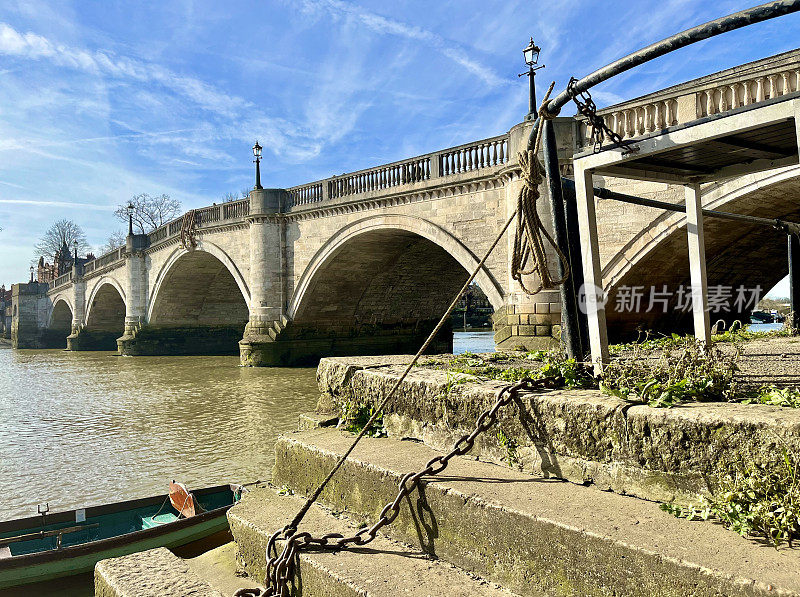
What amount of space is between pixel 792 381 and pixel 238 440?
930 centimetres

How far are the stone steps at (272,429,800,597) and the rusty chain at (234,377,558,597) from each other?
2.7 inches

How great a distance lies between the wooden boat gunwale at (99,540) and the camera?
4949 millimetres

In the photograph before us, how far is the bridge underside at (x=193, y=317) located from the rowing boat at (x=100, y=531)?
23.9m

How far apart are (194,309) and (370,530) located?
31.9 meters

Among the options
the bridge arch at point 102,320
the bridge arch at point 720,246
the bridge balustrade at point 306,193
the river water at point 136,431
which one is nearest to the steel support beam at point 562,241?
the river water at point 136,431

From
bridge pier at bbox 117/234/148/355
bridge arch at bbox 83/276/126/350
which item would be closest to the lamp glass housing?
bridge pier at bbox 117/234/148/355

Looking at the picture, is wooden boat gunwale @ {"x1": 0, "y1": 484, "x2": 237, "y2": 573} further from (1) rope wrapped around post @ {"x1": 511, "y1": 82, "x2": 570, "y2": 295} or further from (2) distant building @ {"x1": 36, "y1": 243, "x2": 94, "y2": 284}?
(2) distant building @ {"x1": 36, "y1": 243, "x2": 94, "y2": 284}

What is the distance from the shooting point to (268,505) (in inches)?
131

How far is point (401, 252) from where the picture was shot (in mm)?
20891

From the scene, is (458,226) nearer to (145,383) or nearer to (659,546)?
(145,383)

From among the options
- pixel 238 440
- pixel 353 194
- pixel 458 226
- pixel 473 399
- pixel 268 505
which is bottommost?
pixel 238 440

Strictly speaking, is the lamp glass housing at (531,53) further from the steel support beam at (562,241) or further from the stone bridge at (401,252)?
the steel support beam at (562,241)

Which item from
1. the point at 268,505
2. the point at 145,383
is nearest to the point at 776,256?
the point at 268,505

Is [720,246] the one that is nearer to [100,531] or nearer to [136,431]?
[100,531]
